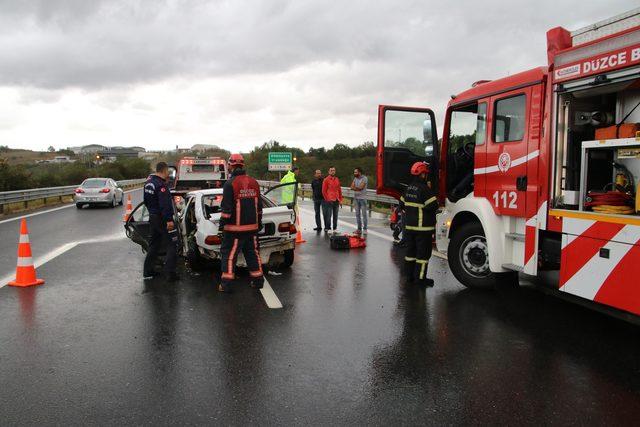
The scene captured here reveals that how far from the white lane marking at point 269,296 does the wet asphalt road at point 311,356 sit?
0.11 m

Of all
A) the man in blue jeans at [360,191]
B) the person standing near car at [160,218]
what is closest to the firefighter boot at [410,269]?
the person standing near car at [160,218]

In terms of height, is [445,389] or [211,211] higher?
[211,211]

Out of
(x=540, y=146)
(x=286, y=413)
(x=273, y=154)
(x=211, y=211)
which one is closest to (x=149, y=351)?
(x=286, y=413)

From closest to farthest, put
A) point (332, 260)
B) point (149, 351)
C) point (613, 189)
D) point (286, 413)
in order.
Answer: point (286, 413)
point (149, 351)
point (613, 189)
point (332, 260)

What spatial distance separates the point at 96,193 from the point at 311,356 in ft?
64.8

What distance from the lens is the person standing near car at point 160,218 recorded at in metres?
7.32

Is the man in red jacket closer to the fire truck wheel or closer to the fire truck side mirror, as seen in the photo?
the fire truck side mirror

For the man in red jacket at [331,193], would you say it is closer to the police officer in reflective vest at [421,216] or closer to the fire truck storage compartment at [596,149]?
the police officer in reflective vest at [421,216]

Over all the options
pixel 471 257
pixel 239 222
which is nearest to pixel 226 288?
pixel 239 222

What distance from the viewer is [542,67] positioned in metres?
5.51

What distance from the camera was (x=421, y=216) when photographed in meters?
7.01

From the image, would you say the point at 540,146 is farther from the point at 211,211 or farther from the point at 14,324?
the point at 14,324

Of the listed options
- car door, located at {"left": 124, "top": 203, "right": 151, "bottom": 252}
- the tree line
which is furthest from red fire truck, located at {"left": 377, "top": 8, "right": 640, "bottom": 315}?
the tree line

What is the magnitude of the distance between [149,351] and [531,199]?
13.8ft
